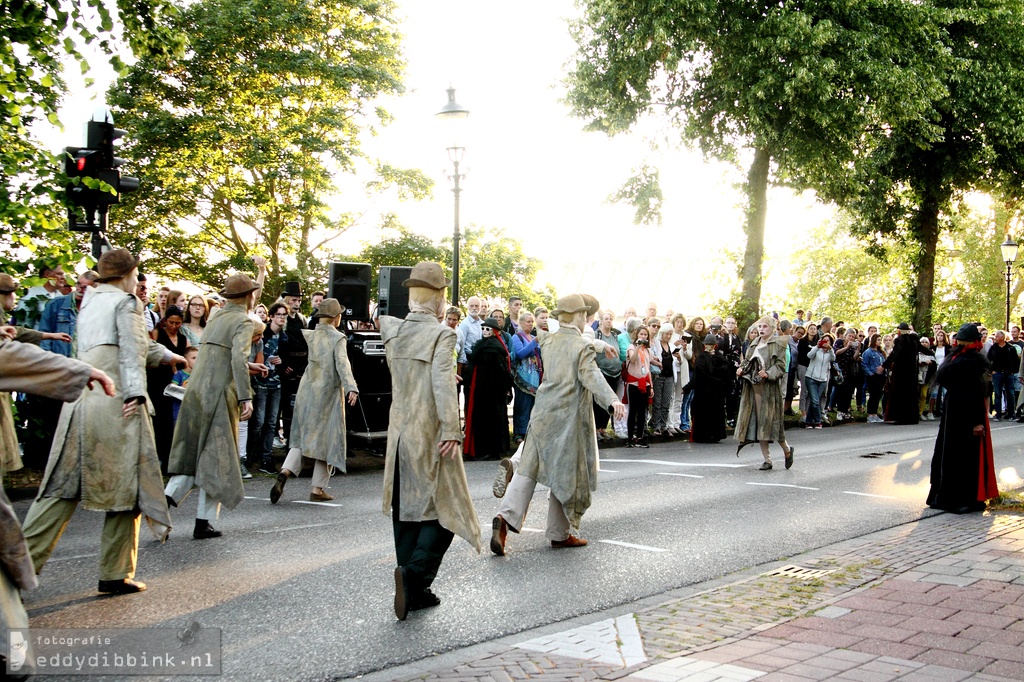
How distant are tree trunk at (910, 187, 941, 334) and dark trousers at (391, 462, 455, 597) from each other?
29283mm

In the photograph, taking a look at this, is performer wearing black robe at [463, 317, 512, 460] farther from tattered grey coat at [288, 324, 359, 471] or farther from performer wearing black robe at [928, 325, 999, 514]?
performer wearing black robe at [928, 325, 999, 514]

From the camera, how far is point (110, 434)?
6.44 meters

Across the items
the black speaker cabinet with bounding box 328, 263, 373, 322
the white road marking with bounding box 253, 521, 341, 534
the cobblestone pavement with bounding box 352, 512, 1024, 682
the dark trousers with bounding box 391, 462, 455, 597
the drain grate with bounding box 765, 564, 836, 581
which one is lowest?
the cobblestone pavement with bounding box 352, 512, 1024, 682

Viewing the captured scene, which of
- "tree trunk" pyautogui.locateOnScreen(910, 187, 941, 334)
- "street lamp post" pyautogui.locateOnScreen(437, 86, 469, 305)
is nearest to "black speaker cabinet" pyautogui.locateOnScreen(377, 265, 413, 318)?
"street lamp post" pyautogui.locateOnScreen(437, 86, 469, 305)

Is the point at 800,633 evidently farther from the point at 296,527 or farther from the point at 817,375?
the point at 817,375

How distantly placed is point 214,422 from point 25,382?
4158 mm

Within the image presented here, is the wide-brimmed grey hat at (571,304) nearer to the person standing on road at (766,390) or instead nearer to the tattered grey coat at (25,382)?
the tattered grey coat at (25,382)

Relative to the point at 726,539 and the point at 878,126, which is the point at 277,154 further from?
the point at 726,539

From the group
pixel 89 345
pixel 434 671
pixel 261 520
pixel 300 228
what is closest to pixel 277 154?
pixel 300 228

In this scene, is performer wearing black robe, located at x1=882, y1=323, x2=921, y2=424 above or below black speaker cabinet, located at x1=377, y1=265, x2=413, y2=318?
below

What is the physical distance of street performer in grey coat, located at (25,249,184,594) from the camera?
6.35 m

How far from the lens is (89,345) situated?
21.5 feet

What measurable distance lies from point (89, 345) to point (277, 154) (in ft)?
79.7

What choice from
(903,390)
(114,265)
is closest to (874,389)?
(903,390)
